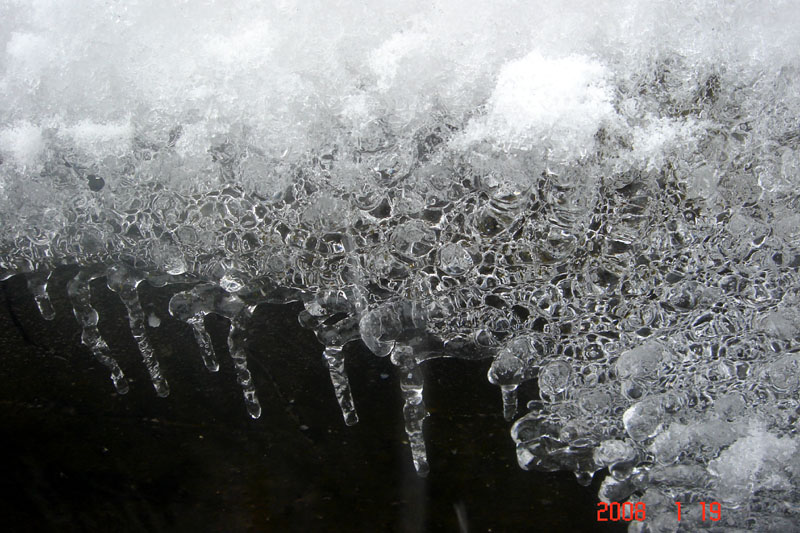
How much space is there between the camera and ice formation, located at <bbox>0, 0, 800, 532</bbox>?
58 centimetres

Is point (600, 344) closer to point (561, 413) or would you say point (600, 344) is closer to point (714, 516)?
point (561, 413)

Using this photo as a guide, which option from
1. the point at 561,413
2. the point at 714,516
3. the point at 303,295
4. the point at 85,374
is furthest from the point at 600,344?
the point at 85,374

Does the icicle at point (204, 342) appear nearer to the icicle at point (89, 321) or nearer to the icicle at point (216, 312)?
the icicle at point (216, 312)

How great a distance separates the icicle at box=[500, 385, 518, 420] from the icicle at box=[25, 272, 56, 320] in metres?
0.54

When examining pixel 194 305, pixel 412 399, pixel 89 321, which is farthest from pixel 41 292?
pixel 412 399

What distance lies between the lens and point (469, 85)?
0.59 metres

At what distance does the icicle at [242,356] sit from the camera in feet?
2.41

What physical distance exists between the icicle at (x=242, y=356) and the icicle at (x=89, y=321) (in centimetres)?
16

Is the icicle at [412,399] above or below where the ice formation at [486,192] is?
below

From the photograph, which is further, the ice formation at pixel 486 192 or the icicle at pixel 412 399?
the icicle at pixel 412 399

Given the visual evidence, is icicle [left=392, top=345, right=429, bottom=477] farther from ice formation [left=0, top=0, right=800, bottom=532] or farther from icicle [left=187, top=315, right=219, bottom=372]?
icicle [left=187, top=315, right=219, bottom=372]

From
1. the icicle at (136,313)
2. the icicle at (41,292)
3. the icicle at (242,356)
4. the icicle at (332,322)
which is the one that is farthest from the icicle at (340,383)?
the icicle at (41,292)
